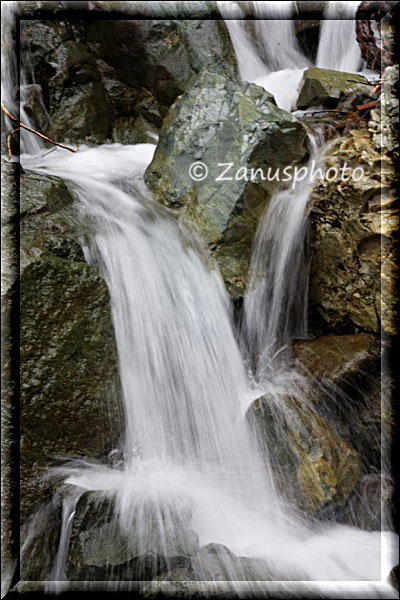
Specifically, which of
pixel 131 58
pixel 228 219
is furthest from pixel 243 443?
pixel 131 58

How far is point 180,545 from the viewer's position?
1.45 metres

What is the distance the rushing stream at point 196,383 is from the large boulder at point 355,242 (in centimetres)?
10

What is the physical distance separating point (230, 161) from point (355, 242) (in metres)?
0.73

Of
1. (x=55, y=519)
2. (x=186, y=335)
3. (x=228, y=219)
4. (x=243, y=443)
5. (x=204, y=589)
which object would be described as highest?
(x=228, y=219)

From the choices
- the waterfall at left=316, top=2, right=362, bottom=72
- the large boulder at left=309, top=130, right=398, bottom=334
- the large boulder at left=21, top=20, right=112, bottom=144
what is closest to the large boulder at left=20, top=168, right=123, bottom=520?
the large boulder at left=309, top=130, right=398, bottom=334

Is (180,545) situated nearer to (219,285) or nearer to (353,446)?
(353,446)

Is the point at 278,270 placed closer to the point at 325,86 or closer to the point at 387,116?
the point at 387,116

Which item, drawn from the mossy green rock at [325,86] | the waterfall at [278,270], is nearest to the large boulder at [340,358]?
the waterfall at [278,270]

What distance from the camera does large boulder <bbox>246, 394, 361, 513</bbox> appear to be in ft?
5.50

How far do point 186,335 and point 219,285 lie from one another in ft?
1.09

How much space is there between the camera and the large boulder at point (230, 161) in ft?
7.17

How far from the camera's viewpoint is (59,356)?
158 cm

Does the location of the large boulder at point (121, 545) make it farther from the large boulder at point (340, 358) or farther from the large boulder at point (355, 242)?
the large boulder at point (355, 242)

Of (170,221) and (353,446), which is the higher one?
(170,221)
